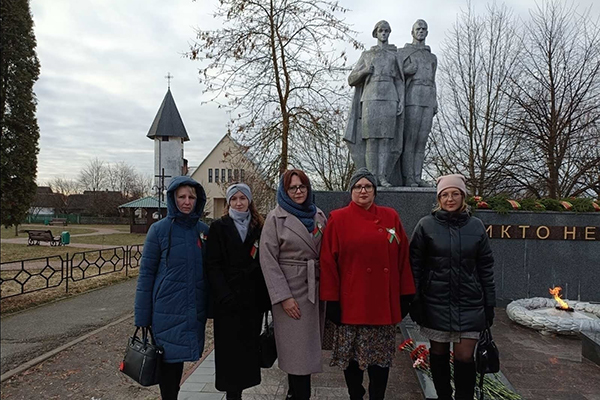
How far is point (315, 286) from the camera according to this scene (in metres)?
2.86

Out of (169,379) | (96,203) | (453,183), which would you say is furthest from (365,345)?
(96,203)

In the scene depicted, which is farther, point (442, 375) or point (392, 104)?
point (392, 104)

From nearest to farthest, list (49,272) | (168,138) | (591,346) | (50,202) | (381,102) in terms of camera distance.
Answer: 1. (591,346)
2. (381,102)
3. (49,272)
4. (168,138)
5. (50,202)

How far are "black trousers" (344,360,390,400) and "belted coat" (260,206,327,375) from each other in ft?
0.83

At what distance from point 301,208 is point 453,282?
117cm

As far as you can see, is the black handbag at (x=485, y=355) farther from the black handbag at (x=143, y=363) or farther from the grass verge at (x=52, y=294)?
the grass verge at (x=52, y=294)

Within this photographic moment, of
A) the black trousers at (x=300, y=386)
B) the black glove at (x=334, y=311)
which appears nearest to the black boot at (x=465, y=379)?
the black glove at (x=334, y=311)

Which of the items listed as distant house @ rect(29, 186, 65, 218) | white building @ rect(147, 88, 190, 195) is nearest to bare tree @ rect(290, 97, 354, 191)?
white building @ rect(147, 88, 190, 195)

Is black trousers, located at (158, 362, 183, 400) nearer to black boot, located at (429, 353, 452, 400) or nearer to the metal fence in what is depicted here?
black boot, located at (429, 353, 452, 400)

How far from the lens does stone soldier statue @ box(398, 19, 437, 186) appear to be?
5668mm

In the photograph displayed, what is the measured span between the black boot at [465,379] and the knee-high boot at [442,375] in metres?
0.07

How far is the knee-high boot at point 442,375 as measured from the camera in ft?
9.80

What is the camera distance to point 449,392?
9.89 ft

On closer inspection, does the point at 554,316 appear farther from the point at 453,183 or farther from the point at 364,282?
the point at 364,282
